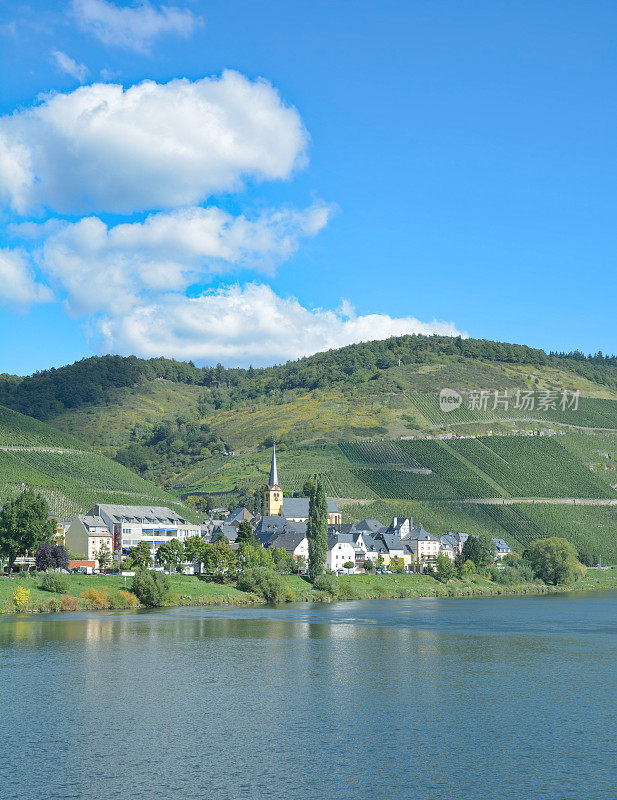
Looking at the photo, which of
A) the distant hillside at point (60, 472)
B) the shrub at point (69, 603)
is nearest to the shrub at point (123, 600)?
the shrub at point (69, 603)

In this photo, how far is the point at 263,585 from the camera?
84.2 m

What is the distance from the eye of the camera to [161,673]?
138 feet

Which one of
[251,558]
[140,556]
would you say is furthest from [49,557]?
[251,558]

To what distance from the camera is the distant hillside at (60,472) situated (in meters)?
112

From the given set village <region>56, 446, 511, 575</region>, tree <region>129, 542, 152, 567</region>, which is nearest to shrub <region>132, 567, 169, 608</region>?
tree <region>129, 542, 152, 567</region>

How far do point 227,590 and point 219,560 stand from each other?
5002 millimetres

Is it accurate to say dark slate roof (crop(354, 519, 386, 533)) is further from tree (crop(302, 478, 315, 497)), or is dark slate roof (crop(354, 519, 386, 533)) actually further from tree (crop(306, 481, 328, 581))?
tree (crop(306, 481, 328, 581))

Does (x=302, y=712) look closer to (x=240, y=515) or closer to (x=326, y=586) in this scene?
(x=326, y=586)

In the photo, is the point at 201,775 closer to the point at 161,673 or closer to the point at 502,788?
the point at 502,788

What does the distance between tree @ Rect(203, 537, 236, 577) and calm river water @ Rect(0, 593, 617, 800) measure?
26.1 m

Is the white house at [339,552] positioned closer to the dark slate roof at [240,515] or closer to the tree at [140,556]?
the dark slate roof at [240,515]

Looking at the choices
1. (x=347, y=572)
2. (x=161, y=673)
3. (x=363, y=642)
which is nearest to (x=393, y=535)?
(x=347, y=572)

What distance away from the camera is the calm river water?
2595 centimetres

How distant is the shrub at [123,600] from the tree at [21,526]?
10.6 meters
